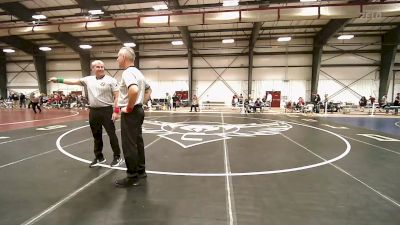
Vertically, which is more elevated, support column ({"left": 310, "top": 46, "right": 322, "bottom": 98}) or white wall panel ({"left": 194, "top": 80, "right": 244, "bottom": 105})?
support column ({"left": 310, "top": 46, "right": 322, "bottom": 98})

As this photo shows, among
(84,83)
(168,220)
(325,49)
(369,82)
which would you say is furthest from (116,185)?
(369,82)

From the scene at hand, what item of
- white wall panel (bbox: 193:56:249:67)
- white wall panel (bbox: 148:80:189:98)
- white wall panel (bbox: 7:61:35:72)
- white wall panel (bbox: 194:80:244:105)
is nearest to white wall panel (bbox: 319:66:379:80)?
→ white wall panel (bbox: 193:56:249:67)

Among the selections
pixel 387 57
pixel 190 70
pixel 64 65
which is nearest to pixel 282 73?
pixel 387 57

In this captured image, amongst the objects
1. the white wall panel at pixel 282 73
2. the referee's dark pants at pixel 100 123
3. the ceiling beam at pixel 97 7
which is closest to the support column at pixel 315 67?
the white wall panel at pixel 282 73

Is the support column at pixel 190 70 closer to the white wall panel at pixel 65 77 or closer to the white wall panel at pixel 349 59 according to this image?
the white wall panel at pixel 349 59

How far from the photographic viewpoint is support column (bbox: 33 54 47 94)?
2978cm

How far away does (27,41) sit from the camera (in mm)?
28078

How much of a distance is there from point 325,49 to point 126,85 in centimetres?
2781

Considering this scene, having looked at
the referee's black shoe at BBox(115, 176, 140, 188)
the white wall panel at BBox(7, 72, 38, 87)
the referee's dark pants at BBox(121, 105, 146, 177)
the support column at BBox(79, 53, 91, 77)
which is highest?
the support column at BBox(79, 53, 91, 77)

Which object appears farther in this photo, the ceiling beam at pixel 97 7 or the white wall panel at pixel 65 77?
the white wall panel at pixel 65 77

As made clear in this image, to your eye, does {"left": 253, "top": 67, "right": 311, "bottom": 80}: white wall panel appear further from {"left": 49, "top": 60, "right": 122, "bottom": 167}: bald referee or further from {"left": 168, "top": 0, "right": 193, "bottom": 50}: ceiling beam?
{"left": 49, "top": 60, "right": 122, "bottom": 167}: bald referee

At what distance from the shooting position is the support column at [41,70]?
29.8m

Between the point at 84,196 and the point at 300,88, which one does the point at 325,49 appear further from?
the point at 84,196

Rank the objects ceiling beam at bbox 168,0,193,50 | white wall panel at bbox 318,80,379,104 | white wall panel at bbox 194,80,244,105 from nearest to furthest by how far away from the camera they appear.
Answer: ceiling beam at bbox 168,0,193,50 < white wall panel at bbox 318,80,379,104 < white wall panel at bbox 194,80,244,105
